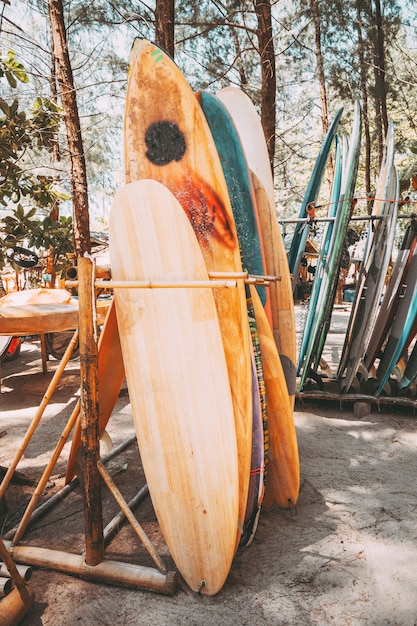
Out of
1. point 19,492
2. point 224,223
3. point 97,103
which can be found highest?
point 97,103

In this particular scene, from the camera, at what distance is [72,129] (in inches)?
210

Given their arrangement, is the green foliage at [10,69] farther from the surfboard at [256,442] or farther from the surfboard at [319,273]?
the surfboard at [256,442]

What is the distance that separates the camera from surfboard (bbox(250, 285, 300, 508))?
7.35 ft

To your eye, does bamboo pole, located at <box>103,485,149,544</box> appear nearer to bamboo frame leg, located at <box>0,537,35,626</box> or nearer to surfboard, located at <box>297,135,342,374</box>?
bamboo frame leg, located at <box>0,537,35,626</box>

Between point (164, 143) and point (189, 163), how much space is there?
156mm

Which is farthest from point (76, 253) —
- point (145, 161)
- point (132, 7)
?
point (132, 7)

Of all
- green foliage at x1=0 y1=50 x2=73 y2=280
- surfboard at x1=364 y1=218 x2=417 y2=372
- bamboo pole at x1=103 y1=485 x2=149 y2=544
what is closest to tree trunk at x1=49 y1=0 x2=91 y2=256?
green foliage at x1=0 y1=50 x2=73 y2=280

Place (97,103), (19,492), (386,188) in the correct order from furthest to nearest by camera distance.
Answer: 1. (97,103)
2. (386,188)
3. (19,492)

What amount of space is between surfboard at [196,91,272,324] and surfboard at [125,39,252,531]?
1.27ft

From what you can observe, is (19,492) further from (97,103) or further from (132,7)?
(97,103)

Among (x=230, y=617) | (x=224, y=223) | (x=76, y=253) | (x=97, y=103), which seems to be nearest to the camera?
(x=230, y=617)

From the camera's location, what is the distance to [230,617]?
5.08 ft

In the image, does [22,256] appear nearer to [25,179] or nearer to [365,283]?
[25,179]

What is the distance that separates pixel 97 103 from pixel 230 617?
10827 millimetres
